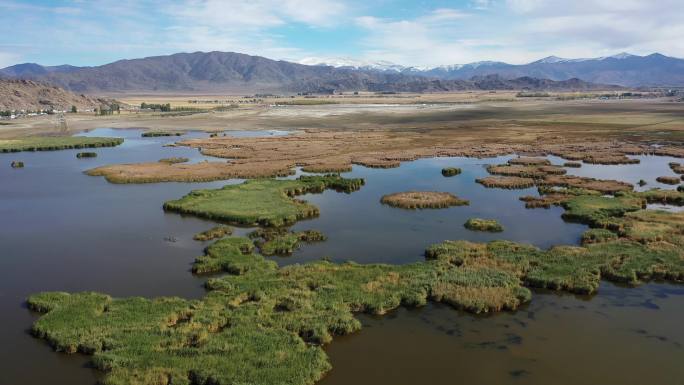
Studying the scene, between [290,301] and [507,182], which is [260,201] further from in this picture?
[507,182]

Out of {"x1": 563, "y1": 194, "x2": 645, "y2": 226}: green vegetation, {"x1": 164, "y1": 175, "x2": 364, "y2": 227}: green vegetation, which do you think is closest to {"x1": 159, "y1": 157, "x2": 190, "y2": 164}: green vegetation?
{"x1": 164, "y1": 175, "x2": 364, "y2": 227}: green vegetation

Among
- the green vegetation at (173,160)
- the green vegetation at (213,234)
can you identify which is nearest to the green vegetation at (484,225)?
the green vegetation at (213,234)

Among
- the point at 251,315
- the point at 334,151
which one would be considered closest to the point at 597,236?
the point at 251,315

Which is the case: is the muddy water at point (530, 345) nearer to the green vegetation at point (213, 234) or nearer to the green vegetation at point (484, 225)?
the green vegetation at point (484, 225)

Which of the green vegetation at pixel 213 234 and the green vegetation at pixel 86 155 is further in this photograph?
the green vegetation at pixel 86 155

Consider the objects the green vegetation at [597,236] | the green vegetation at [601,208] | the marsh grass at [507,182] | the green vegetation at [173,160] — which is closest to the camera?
the green vegetation at [597,236]

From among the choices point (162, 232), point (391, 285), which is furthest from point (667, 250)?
point (162, 232)

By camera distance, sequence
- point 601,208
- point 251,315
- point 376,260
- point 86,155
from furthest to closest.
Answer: point 86,155, point 601,208, point 376,260, point 251,315

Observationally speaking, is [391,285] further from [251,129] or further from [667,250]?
[251,129]
